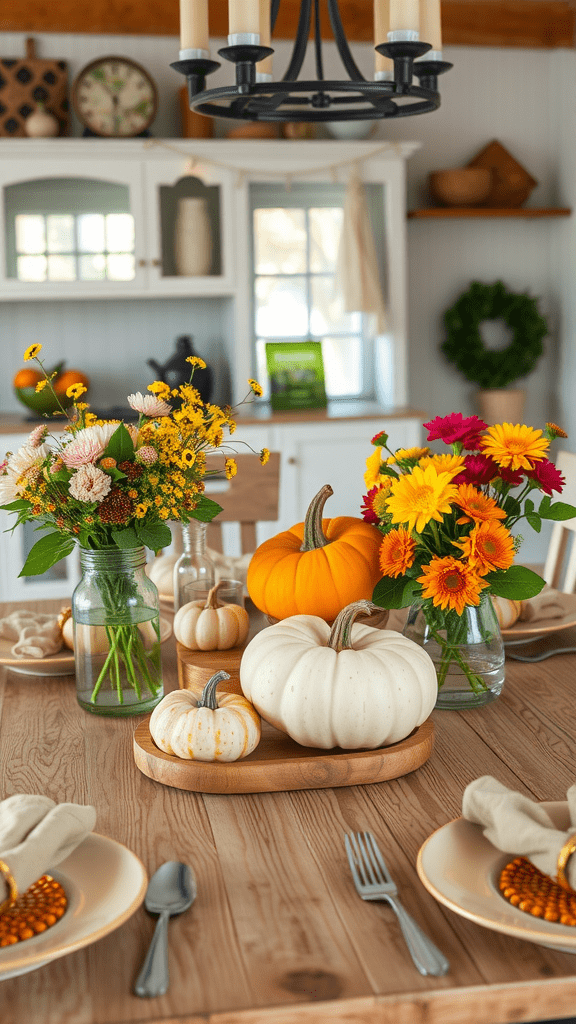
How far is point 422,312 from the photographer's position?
3922mm

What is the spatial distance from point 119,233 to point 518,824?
298 centimetres

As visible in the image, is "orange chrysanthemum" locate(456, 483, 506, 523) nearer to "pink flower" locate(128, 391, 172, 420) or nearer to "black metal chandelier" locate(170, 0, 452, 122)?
"pink flower" locate(128, 391, 172, 420)

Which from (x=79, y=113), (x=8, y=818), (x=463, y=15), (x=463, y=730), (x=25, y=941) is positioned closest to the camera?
(x=25, y=941)

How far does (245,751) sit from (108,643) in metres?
0.26

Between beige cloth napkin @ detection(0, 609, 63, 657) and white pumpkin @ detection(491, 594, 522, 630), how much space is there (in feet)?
2.16

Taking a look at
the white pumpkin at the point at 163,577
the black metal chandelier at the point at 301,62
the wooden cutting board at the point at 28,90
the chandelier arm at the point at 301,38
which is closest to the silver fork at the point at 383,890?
the white pumpkin at the point at 163,577

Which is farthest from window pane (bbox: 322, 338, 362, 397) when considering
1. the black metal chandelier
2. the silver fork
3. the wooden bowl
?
the silver fork

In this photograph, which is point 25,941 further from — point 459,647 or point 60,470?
point 459,647

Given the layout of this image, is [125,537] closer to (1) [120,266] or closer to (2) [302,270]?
(1) [120,266]

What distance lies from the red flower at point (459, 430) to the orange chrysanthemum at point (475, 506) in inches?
2.5

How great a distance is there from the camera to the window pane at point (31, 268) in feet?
10.9

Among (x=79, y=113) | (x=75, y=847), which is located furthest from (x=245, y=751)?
(x=79, y=113)

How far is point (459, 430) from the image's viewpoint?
1.11m

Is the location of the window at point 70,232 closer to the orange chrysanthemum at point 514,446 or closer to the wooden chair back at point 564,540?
the wooden chair back at point 564,540
